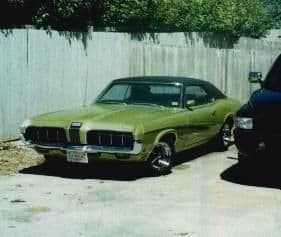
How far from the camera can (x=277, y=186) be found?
27.3 ft

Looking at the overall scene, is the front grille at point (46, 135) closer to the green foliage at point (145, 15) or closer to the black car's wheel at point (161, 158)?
the black car's wheel at point (161, 158)

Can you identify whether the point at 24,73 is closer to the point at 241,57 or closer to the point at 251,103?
the point at 251,103

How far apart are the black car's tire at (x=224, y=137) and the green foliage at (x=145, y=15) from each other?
4270 mm

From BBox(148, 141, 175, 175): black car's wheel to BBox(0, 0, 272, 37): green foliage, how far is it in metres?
4.98

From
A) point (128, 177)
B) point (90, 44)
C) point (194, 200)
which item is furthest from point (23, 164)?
point (90, 44)

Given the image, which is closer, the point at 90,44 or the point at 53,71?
the point at 53,71

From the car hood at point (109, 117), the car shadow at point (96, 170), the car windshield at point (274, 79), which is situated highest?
the car windshield at point (274, 79)

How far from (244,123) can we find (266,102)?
0.40m

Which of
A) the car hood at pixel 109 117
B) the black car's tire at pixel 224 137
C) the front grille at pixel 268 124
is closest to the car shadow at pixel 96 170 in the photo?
the car hood at pixel 109 117

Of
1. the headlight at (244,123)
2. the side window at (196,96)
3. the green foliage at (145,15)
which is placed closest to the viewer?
the headlight at (244,123)

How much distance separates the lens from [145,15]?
16594mm

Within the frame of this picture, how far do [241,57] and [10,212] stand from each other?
35.0ft

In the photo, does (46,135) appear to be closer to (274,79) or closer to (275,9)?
(274,79)

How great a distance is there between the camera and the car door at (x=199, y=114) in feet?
32.3
